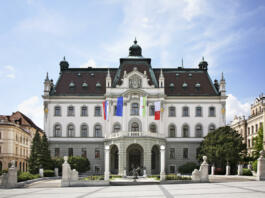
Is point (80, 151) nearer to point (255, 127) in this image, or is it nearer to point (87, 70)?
point (87, 70)

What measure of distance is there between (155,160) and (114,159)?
732cm

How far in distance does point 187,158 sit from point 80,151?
63.9ft

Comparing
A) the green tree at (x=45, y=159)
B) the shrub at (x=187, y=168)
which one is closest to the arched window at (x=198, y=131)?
the shrub at (x=187, y=168)

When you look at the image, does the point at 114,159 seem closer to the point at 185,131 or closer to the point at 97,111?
the point at 97,111

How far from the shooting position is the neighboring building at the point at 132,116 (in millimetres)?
65062

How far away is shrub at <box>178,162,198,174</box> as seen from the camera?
61612 millimetres

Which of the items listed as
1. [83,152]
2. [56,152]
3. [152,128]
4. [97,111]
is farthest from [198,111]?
[56,152]

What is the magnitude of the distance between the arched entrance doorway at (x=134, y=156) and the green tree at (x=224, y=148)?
37.3ft

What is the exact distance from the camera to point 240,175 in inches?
1884

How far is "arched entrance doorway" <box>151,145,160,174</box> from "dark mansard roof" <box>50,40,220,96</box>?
418 inches

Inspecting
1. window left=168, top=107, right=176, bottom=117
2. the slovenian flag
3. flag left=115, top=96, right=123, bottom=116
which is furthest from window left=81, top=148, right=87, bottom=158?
window left=168, top=107, right=176, bottom=117

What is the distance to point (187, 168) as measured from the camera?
61750 mm

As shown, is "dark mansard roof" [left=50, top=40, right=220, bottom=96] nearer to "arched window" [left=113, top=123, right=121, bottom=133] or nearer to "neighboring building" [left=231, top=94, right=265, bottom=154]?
"arched window" [left=113, top=123, right=121, bottom=133]

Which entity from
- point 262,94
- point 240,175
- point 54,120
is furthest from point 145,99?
point 262,94
